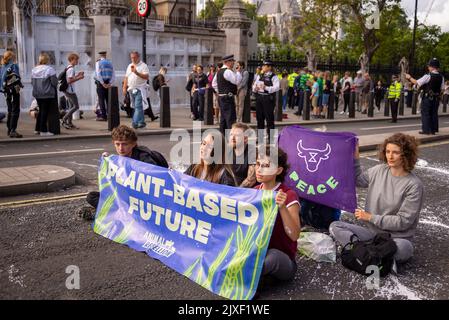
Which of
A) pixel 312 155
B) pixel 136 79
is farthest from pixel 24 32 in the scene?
pixel 312 155

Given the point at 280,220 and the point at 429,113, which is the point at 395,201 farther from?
the point at 429,113

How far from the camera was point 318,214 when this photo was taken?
17.9 ft

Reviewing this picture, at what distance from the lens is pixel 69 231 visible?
512 cm

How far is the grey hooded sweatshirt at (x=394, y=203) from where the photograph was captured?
4.48 meters

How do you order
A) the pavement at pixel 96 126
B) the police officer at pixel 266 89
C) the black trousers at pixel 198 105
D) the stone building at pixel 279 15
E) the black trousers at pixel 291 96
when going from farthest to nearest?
the stone building at pixel 279 15, the black trousers at pixel 291 96, the black trousers at pixel 198 105, the pavement at pixel 96 126, the police officer at pixel 266 89

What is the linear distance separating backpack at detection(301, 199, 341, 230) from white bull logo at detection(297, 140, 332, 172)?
1.29 ft

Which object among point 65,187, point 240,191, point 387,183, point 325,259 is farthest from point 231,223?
point 65,187

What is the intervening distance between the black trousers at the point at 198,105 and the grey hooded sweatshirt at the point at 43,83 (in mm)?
5650

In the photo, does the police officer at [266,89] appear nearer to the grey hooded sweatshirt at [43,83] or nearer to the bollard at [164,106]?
the bollard at [164,106]

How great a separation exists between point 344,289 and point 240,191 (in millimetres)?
1140

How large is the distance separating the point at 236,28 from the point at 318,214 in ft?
58.6

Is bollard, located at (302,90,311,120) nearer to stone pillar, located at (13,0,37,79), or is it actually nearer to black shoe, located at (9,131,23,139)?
stone pillar, located at (13,0,37,79)

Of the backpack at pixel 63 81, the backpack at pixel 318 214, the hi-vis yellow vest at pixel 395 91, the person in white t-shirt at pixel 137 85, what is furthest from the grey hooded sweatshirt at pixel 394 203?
the hi-vis yellow vest at pixel 395 91
